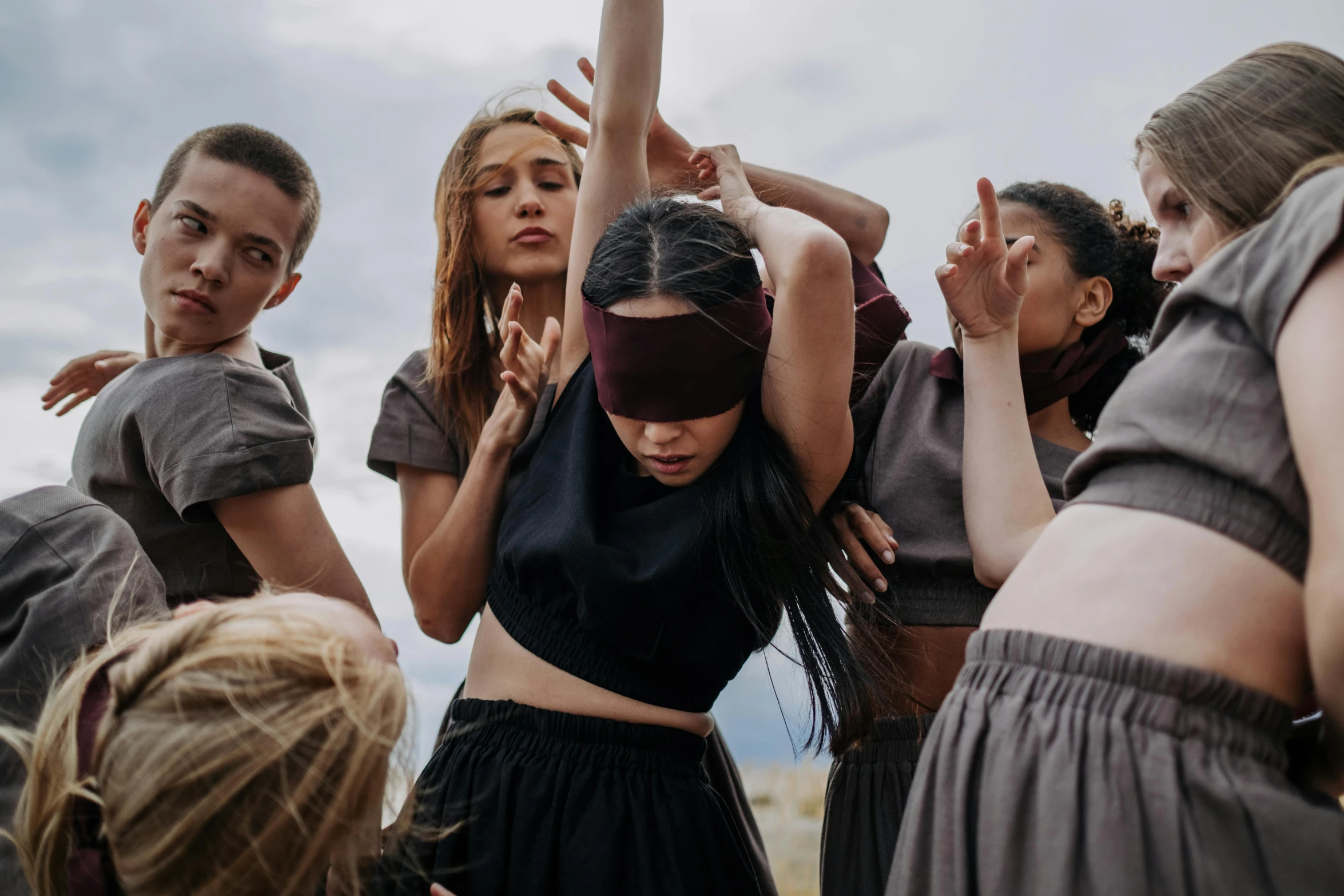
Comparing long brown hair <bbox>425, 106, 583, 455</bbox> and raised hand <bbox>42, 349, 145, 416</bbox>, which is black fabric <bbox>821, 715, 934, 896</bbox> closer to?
long brown hair <bbox>425, 106, 583, 455</bbox>

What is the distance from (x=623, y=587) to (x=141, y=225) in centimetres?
190

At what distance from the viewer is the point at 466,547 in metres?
2.46

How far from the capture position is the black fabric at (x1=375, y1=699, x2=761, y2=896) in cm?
197

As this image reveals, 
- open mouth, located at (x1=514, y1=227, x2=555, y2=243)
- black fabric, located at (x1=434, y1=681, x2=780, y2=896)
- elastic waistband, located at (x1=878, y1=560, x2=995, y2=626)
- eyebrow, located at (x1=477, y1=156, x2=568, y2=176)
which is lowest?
black fabric, located at (x1=434, y1=681, x2=780, y2=896)

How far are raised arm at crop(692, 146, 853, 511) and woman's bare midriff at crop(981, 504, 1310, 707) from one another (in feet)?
2.49

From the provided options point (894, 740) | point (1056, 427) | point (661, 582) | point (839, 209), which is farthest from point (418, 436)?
point (1056, 427)

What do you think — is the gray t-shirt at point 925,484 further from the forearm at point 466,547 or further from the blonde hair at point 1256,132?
the forearm at point 466,547

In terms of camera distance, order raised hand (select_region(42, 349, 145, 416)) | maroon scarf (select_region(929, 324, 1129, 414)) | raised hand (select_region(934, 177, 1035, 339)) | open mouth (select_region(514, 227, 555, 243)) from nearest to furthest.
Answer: raised hand (select_region(934, 177, 1035, 339))
maroon scarf (select_region(929, 324, 1129, 414))
open mouth (select_region(514, 227, 555, 243))
raised hand (select_region(42, 349, 145, 416))

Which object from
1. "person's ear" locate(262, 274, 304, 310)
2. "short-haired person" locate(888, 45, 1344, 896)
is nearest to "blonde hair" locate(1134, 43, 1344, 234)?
"short-haired person" locate(888, 45, 1344, 896)

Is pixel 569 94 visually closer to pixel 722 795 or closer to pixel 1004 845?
pixel 722 795

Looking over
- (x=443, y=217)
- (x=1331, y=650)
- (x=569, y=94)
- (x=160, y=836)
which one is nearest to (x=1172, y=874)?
(x=1331, y=650)

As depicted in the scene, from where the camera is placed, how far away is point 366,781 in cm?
145

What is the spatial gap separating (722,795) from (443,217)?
190 centimetres

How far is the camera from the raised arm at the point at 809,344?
2.06 meters
